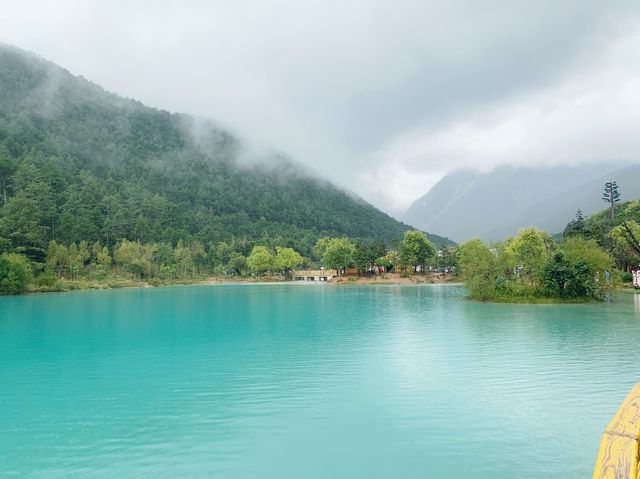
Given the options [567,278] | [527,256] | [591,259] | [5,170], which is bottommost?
[567,278]

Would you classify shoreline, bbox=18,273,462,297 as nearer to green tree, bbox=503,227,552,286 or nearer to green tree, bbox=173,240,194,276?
green tree, bbox=173,240,194,276

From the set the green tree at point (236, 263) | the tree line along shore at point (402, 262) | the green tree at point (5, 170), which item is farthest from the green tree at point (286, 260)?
the green tree at point (5, 170)

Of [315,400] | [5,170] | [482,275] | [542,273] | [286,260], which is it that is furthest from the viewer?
[286,260]

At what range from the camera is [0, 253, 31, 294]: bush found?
64750 millimetres

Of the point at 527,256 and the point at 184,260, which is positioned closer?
the point at 527,256

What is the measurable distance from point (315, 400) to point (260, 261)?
327 ft

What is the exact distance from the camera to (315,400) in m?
14.2

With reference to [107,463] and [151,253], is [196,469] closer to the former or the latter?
[107,463]

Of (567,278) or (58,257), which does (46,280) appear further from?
(567,278)

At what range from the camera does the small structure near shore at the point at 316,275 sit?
109125mm

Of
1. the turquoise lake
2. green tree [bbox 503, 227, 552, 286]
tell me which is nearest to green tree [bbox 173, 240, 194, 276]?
green tree [bbox 503, 227, 552, 286]

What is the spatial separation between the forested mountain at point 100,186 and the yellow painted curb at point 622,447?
87327 mm

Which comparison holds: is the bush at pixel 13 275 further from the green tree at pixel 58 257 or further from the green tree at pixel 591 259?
the green tree at pixel 591 259

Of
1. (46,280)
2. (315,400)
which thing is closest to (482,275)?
(315,400)
